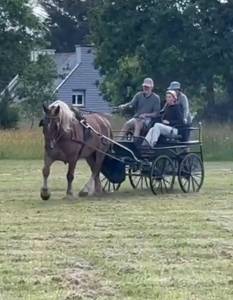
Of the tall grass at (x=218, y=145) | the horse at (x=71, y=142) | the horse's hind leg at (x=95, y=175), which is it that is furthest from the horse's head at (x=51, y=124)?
the tall grass at (x=218, y=145)

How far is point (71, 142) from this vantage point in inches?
658

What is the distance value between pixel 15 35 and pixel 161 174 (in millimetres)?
33419

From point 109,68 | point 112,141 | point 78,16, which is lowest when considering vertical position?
point 112,141

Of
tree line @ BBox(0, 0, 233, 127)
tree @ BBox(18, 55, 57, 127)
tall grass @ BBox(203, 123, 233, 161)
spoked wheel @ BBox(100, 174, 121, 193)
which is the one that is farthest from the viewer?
tree @ BBox(18, 55, 57, 127)

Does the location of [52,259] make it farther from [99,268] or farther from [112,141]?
[112,141]

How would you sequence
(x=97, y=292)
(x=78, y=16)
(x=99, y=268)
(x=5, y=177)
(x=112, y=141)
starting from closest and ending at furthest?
1. (x=97, y=292)
2. (x=99, y=268)
3. (x=112, y=141)
4. (x=5, y=177)
5. (x=78, y=16)

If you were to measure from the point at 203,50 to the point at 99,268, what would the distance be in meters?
36.7

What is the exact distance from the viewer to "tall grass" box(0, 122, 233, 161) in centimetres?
3183

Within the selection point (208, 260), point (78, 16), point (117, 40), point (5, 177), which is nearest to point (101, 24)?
point (117, 40)

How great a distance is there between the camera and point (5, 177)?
2219cm

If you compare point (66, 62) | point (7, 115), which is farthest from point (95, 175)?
point (66, 62)

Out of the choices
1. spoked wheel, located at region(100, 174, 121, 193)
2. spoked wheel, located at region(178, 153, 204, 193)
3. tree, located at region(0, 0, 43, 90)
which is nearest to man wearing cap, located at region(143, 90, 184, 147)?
spoked wheel, located at region(178, 153, 204, 193)

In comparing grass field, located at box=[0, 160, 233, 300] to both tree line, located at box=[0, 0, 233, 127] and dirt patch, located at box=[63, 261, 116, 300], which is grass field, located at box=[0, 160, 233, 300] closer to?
dirt patch, located at box=[63, 261, 116, 300]

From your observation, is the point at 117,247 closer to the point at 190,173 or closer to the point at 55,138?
the point at 55,138
